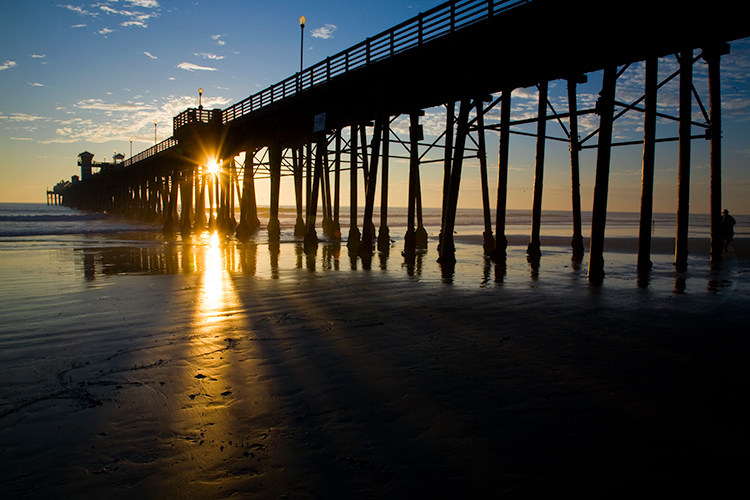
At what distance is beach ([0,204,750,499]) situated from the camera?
251 cm

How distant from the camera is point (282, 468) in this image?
258 cm

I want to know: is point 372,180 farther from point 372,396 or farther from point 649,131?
point 372,396

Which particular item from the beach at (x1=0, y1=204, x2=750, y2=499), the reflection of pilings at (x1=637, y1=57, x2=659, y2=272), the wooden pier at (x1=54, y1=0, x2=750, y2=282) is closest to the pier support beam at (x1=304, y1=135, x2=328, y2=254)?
the wooden pier at (x1=54, y1=0, x2=750, y2=282)

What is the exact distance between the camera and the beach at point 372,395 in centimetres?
251

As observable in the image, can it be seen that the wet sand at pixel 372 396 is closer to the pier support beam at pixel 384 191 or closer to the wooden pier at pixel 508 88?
the wooden pier at pixel 508 88

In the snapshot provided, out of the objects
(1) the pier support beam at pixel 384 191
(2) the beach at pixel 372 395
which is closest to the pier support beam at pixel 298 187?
(1) the pier support beam at pixel 384 191

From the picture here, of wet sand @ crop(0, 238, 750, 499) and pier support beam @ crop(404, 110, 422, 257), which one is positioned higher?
pier support beam @ crop(404, 110, 422, 257)

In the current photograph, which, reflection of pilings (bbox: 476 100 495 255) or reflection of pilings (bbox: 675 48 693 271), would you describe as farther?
reflection of pilings (bbox: 476 100 495 255)

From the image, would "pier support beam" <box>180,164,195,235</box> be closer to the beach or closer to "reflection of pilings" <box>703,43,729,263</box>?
the beach

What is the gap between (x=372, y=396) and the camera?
353 cm

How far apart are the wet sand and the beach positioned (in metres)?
0.02

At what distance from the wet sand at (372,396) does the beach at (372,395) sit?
0.05 ft

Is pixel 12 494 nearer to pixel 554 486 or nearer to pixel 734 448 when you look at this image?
pixel 554 486

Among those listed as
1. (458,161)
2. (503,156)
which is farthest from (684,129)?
(458,161)
